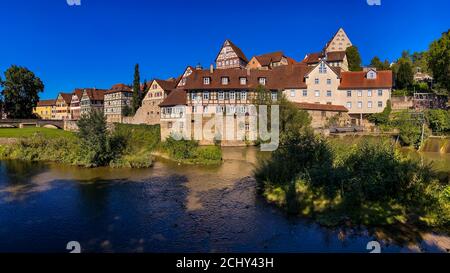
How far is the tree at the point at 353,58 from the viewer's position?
58253mm

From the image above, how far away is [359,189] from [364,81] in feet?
115

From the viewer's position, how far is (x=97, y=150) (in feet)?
88.2

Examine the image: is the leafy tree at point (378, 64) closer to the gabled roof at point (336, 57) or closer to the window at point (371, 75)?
the gabled roof at point (336, 57)

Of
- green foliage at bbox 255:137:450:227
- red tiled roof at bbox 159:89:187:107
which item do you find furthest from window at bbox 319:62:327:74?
green foliage at bbox 255:137:450:227

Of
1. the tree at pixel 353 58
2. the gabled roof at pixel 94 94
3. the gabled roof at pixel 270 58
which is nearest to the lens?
the tree at pixel 353 58

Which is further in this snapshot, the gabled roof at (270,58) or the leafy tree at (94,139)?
the gabled roof at (270,58)

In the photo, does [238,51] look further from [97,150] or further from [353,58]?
[97,150]

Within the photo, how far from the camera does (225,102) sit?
4075 centimetres

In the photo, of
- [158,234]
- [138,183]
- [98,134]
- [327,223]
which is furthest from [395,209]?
[98,134]

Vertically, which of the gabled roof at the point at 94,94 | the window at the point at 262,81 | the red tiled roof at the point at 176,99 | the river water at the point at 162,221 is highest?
the gabled roof at the point at 94,94

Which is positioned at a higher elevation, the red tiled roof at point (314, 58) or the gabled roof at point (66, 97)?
the red tiled roof at point (314, 58)

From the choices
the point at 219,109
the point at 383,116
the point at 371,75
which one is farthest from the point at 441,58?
the point at 219,109

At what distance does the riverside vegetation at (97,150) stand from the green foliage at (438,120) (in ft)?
83.9

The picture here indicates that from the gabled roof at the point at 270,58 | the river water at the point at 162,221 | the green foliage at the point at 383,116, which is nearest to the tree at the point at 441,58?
the green foliage at the point at 383,116
